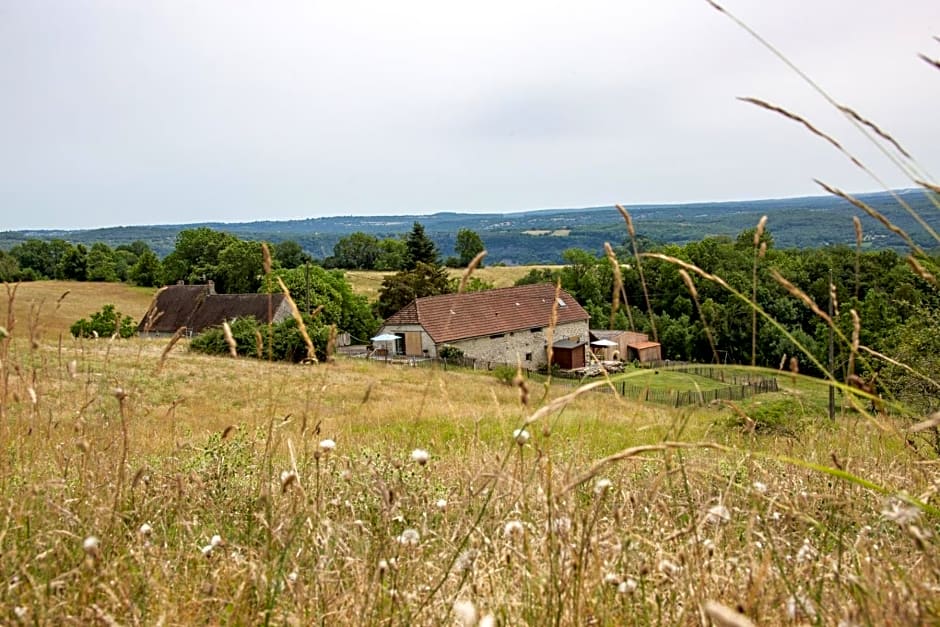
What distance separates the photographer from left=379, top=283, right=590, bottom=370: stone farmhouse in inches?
1492

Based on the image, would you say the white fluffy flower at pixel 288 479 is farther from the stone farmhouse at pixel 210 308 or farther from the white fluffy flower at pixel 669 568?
the stone farmhouse at pixel 210 308

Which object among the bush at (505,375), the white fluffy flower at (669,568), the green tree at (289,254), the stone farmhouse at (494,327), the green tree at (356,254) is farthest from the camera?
the green tree at (356,254)

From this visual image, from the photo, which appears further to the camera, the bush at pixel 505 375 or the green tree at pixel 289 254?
the green tree at pixel 289 254

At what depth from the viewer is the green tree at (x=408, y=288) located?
5656 centimetres

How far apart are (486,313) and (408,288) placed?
16.8 meters

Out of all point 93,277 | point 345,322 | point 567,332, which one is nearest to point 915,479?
point 567,332

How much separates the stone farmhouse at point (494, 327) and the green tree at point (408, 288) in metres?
14.2

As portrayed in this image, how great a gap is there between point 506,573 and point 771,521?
1.28 m

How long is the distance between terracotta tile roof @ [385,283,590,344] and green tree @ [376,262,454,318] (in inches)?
554

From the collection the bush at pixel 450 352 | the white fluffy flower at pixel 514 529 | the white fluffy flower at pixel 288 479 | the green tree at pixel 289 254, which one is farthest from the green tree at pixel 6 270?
the green tree at pixel 289 254

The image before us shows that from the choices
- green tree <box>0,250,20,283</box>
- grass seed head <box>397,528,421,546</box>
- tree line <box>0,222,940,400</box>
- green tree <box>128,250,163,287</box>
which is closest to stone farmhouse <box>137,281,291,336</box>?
tree line <box>0,222,940,400</box>

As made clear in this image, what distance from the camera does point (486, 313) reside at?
133 ft

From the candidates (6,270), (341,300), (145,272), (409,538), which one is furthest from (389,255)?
(409,538)

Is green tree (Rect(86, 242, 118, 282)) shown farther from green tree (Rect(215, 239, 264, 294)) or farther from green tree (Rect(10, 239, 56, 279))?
green tree (Rect(215, 239, 264, 294))
